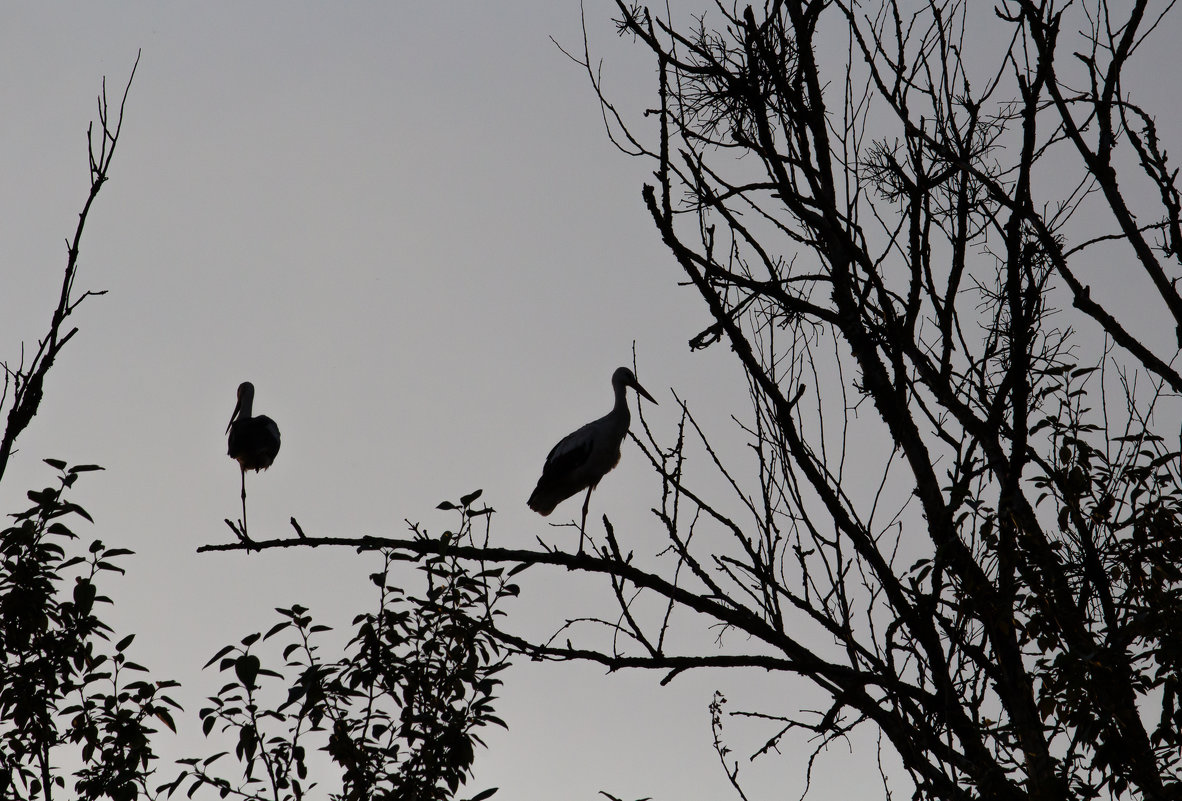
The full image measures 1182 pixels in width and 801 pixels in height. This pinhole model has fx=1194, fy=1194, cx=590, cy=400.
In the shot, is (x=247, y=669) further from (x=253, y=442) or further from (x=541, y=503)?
(x=253, y=442)

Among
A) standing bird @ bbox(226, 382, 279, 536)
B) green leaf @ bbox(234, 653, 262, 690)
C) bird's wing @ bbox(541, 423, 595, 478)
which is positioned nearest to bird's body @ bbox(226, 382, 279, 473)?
standing bird @ bbox(226, 382, 279, 536)

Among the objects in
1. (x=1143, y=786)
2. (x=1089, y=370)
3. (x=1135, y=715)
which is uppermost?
(x=1089, y=370)

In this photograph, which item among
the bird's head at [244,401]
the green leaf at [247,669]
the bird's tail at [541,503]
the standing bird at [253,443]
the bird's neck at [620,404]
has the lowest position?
the green leaf at [247,669]

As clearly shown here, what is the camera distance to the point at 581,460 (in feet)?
31.6

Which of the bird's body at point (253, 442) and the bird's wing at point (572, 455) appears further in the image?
the bird's body at point (253, 442)

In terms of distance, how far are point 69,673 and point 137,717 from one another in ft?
0.87

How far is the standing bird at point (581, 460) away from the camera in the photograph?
9.63 meters

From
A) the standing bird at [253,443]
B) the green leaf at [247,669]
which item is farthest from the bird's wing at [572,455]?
the green leaf at [247,669]

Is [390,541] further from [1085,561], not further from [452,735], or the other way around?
[1085,561]

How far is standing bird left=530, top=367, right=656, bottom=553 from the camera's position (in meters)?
9.63

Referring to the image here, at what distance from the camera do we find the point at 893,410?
3609mm

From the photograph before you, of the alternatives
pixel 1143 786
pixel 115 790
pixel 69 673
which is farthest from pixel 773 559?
pixel 69 673

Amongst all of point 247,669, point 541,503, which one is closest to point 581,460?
point 541,503

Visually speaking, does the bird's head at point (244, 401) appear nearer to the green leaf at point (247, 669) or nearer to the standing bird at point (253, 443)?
the standing bird at point (253, 443)
